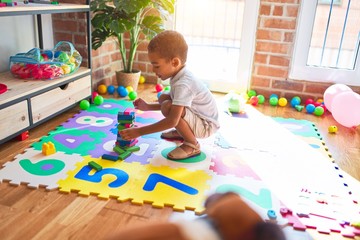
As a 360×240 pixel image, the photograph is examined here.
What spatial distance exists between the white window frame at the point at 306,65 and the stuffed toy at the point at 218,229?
→ 87.0 inches

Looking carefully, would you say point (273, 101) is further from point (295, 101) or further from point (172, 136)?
point (172, 136)

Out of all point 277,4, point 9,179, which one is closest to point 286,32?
point 277,4

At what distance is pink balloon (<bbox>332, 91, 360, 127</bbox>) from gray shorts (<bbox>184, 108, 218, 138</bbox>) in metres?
0.91

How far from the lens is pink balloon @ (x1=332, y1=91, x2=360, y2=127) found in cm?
208

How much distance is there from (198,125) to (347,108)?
1014 millimetres

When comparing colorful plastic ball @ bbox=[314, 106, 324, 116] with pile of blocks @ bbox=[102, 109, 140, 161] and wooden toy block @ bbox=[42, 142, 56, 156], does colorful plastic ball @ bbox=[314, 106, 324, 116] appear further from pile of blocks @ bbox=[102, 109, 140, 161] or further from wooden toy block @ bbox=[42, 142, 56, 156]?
Answer: wooden toy block @ bbox=[42, 142, 56, 156]

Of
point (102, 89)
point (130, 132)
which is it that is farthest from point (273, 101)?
point (130, 132)

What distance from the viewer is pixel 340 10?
2.53 m

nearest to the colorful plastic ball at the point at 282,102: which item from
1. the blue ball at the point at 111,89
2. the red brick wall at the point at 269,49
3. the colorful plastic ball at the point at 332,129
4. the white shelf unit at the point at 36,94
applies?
the red brick wall at the point at 269,49

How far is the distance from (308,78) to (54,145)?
189cm

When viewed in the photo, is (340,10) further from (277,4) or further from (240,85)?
(240,85)

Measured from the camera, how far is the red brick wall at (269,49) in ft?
8.13

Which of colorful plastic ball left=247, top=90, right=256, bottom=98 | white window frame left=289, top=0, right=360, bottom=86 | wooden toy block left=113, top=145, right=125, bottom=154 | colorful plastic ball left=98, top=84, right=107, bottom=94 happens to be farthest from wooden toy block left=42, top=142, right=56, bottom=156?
white window frame left=289, top=0, right=360, bottom=86

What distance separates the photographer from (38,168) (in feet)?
4.94
